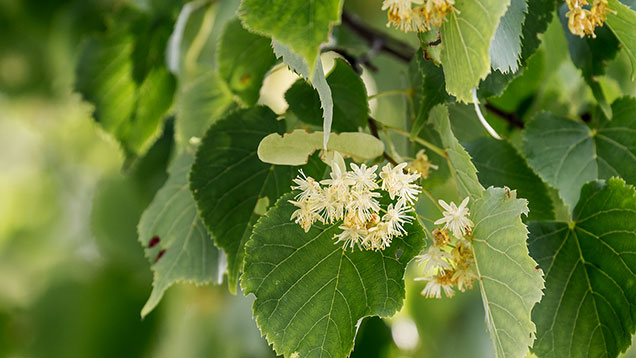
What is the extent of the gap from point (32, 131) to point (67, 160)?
205 millimetres

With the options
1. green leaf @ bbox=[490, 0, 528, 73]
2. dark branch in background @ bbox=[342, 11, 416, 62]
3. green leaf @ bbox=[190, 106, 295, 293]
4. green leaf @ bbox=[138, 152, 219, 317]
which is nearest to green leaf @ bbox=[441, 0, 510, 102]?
green leaf @ bbox=[490, 0, 528, 73]

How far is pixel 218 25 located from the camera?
26.3 inches

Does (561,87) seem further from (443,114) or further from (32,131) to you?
(32,131)

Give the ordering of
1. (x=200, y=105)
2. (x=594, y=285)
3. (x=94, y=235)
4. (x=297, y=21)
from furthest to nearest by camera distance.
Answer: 1. (x=94, y=235)
2. (x=200, y=105)
3. (x=594, y=285)
4. (x=297, y=21)

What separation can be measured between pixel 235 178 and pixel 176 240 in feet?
0.30

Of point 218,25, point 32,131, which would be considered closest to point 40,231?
point 32,131

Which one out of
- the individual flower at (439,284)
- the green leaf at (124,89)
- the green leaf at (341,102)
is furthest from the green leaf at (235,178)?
the green leaf at (124,89)

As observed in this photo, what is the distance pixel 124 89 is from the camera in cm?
69

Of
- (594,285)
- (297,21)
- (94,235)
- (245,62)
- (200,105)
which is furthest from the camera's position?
(94,235)

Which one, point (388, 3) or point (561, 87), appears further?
point (561, 87)

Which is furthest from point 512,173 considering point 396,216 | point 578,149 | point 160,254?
point 160,254

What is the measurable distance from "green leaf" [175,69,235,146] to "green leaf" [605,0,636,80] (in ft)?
1.22

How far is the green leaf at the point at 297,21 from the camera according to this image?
12.0 inches

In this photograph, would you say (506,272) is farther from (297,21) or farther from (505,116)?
(505,116)
